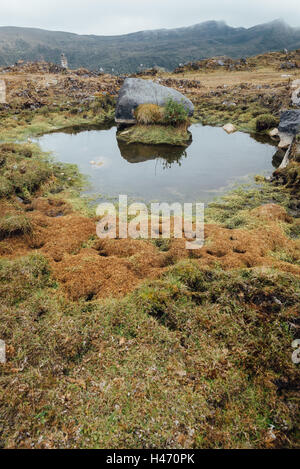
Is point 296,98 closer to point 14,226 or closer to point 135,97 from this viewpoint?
point 135,97

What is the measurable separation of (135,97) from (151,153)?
5.69 metres

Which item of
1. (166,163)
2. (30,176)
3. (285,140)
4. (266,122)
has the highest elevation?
(266,122)

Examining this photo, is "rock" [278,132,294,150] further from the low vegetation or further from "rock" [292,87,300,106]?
"rock" [292,87,300,106]

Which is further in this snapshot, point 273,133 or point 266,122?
point 266,122

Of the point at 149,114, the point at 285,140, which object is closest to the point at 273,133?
the point at 285,140

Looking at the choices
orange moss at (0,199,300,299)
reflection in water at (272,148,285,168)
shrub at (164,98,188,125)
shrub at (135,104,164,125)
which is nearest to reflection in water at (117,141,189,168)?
shrub at (135,104,164,125)

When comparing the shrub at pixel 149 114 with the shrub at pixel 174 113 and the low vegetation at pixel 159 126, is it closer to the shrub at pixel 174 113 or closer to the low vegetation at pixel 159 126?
the low vegetation at pixel 159 126

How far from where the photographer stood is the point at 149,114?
53.6 ft

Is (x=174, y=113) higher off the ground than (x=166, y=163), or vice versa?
(x=174, y=113)

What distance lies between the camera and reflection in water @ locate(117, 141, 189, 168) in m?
12.9

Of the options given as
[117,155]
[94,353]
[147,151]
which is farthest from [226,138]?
[94,353]

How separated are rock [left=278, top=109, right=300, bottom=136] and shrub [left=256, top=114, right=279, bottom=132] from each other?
3110 mm

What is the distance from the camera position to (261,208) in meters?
8.29
